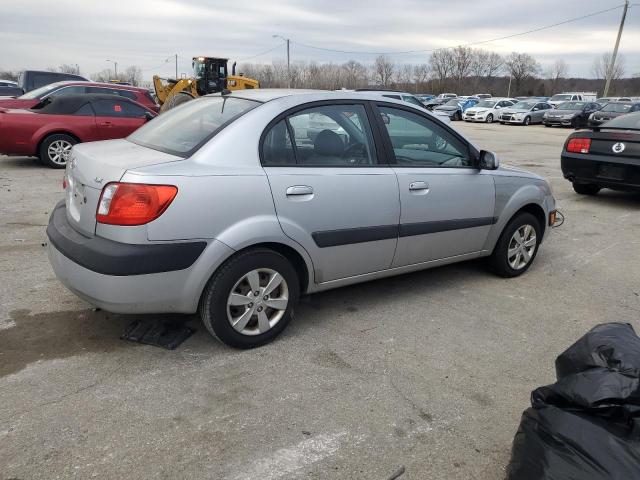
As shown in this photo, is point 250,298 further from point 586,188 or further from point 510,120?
point 510,120

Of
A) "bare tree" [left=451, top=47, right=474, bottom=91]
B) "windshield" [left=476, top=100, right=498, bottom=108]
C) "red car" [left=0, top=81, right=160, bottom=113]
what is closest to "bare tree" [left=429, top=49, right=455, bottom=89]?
"bare tree" [left=451, top=47, right=474, bottom=91]

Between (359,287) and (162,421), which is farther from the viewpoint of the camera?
(359,287)

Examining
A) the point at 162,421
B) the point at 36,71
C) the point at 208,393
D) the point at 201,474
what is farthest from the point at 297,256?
the point at 36,71

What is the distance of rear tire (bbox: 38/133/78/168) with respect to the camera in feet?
31.6

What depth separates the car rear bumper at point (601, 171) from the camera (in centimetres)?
751

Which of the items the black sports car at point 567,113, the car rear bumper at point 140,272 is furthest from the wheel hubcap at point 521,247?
the black sports car at point 567,113

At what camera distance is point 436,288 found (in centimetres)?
457

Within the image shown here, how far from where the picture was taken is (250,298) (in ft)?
10.7

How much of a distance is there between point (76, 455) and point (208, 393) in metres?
0.72

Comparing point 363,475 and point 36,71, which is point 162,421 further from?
point 36,71

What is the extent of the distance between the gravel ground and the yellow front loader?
1433 cm

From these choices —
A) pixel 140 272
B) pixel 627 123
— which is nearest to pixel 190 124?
pixel 140 272

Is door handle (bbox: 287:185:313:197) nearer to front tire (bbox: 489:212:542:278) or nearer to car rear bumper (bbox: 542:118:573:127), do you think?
front tire (bbox: 489:212:542:278)

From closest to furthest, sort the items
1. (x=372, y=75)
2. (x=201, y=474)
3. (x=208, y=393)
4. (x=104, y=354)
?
1. (x=201, y=474)
2. (x=208, y=393)
3. (x=104, y=354)
4. (x=372, y=75)
